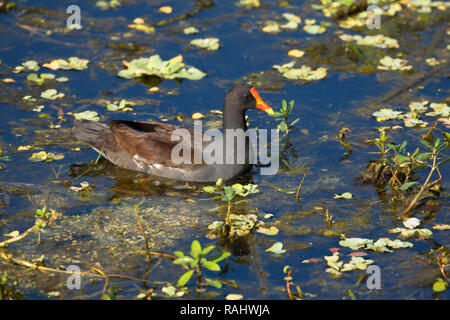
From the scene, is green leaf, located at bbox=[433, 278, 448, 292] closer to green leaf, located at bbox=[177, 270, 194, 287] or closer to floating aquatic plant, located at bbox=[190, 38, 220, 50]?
green leaf, located at bbox=[177, 270, 194, 287]

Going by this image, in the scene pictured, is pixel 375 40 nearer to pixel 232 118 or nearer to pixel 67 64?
pixel 232 118

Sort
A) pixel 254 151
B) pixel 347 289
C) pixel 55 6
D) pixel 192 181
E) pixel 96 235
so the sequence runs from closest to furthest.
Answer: pixel 347 289
pixel 96 235
pixel 192 181
pixel 254 151
pixel 55 6

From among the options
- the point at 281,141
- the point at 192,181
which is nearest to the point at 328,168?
the point at 281,141

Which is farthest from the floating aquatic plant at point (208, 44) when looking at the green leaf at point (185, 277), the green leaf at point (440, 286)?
the green leaf at point (440, 286)

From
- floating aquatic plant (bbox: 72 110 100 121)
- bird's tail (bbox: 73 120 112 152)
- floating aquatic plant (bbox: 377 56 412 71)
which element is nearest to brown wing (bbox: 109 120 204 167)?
bird's tail (bbox: 73 120 112 152)

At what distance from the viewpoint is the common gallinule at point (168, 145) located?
20.1 feet

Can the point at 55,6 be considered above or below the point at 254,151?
above

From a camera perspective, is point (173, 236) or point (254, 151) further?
point (254, 151)

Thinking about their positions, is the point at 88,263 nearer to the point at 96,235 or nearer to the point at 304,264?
the point at 96,235

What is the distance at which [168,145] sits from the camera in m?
6.21

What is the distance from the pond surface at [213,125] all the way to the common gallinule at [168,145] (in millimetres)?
115

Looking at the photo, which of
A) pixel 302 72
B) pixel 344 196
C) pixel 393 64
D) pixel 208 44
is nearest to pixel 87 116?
pixel 208 44

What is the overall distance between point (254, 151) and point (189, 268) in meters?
2.09

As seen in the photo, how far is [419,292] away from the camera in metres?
4.65
